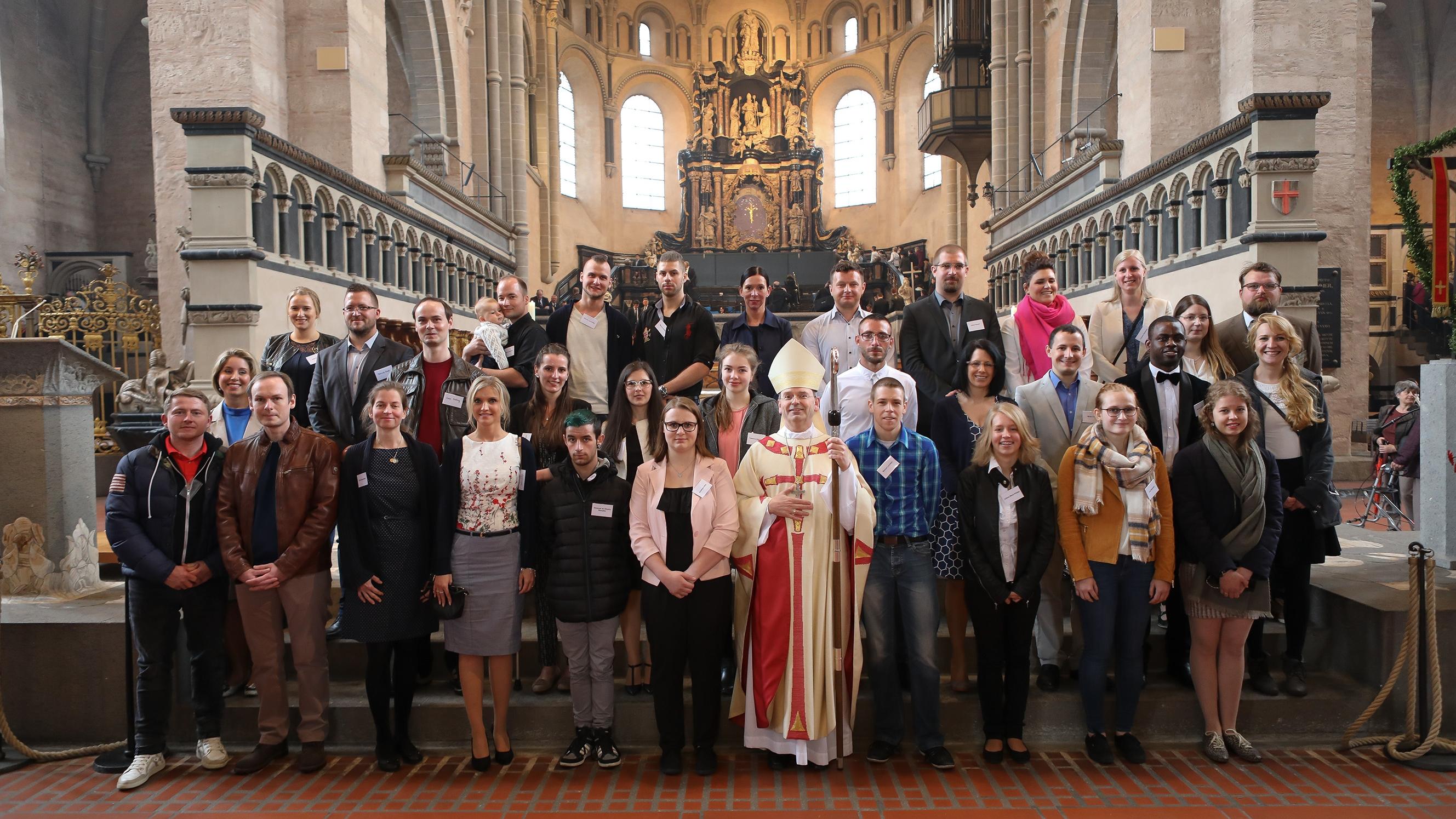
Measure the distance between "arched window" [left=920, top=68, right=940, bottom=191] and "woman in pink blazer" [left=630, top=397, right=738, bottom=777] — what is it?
24.5 m

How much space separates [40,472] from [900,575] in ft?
14.8

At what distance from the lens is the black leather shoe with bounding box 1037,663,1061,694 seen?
169 inches

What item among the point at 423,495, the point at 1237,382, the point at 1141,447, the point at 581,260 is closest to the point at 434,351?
the point at 423,495

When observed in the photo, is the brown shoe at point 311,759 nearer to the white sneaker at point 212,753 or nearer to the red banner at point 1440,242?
the white sneaker at point 212,753

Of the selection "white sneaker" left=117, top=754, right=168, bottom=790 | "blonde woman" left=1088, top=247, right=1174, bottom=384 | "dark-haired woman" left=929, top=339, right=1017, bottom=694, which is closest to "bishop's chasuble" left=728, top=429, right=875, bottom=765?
"dark-haired woman" left=929, top=339, right=1017, bottom=694

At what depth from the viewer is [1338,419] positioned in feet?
28.1

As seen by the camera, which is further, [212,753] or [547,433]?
[547,433]

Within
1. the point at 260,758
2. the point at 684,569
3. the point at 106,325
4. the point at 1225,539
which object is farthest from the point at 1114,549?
the point at 106,325

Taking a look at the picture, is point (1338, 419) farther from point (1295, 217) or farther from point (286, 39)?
point (286, 39)

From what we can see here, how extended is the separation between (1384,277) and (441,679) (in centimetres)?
1703

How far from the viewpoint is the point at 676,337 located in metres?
5.20

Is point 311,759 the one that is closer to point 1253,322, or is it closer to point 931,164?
point 1253,322

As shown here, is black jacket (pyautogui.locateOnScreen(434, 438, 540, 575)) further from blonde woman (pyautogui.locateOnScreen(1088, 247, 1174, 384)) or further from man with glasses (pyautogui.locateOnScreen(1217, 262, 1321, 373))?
man with glasses (pyautogui.locateOnScreen(1217, 262, 1321, 373))

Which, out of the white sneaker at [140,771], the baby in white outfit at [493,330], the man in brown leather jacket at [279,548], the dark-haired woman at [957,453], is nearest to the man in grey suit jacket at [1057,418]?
the dark-haired woman at [957,453]
